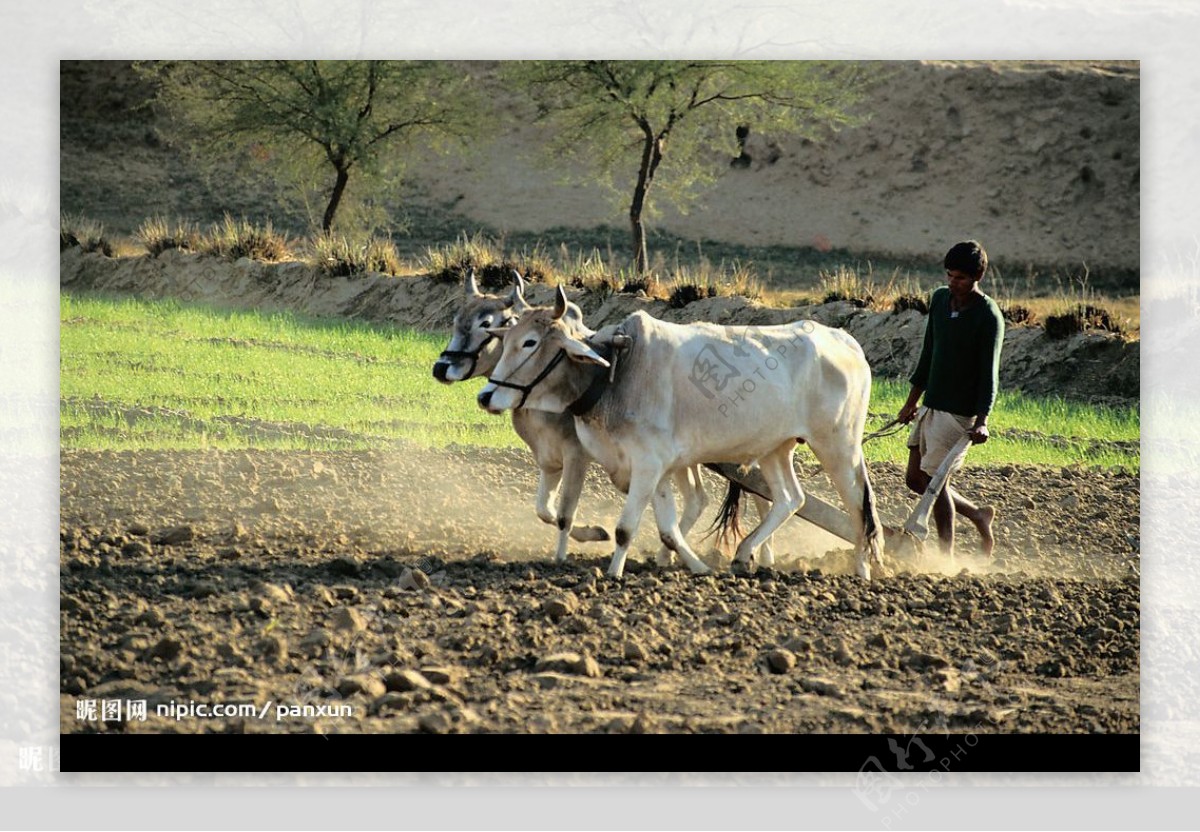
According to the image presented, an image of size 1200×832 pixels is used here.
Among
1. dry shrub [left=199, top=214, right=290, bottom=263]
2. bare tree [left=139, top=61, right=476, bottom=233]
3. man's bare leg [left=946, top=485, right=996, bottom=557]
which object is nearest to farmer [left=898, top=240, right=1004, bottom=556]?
man's bare leg [left=946, top=485, right=996, bottom=557]


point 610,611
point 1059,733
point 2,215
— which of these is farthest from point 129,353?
point 1059,733

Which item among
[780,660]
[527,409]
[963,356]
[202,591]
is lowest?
[780,660]

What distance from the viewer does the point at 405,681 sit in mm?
7418

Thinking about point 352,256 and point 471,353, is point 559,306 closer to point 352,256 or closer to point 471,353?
point 471,353

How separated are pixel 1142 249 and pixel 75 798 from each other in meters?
5.96

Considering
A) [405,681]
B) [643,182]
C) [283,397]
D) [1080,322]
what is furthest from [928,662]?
[643,182]

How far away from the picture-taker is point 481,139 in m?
13.6

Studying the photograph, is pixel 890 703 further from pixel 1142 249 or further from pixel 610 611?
pixel 1142 249

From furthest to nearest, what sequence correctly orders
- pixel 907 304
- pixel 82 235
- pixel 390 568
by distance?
pixel 907 304 < pixel 82 235 < pixel 390 568

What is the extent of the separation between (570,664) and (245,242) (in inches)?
260

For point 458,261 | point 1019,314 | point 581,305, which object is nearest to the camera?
point 1019,314

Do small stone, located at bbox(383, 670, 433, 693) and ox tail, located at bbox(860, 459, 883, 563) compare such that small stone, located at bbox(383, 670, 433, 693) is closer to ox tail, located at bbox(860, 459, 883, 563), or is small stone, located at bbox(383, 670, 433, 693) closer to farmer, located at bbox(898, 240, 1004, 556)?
ox tail, located at bbox(860, 459, 883, 563)

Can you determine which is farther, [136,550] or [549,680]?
[136,550]

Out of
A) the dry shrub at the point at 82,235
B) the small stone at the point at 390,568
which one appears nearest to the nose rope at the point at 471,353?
the small stone at the point at 390,568
